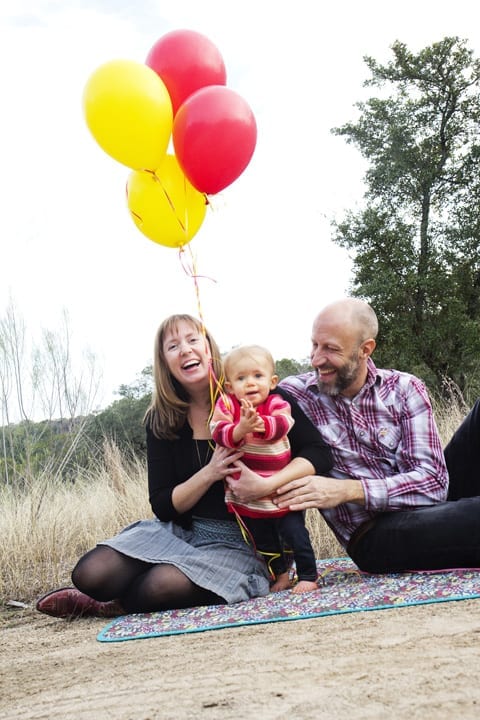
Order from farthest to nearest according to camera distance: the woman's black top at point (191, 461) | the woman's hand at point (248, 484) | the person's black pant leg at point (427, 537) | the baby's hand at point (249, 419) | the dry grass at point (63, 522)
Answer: the dry grass at point (63, 522) → the woman's black top at point (191, 461) → the person's black pant leg at point (427, 537) → the woman's hand at point (248, 484) → the baby's hand at point (249, 419)

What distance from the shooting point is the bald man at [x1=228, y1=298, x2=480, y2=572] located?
3.25m

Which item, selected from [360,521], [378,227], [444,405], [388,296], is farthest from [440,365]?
[360,521]

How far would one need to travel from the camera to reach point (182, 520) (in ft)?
11.5

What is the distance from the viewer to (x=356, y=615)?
2.66m

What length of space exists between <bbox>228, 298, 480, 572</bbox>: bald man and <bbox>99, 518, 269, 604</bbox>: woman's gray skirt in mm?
443

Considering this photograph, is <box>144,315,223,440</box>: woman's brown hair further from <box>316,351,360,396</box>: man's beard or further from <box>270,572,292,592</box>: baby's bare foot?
<box>270,572,292,592</box>: baby's bare foot

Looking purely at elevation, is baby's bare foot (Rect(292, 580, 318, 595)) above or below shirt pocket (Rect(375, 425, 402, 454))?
below

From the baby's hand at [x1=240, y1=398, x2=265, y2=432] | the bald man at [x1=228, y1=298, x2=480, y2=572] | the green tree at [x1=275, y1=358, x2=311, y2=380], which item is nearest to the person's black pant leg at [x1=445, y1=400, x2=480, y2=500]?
the bald man at [x1=228, y1=298, x2=480, y2=572]

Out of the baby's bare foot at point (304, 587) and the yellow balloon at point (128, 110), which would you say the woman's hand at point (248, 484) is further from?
the yellow balloon at point (128, 110)

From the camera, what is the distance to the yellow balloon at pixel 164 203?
137 inches

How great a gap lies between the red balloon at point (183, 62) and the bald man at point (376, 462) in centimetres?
130

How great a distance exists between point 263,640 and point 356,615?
420mm

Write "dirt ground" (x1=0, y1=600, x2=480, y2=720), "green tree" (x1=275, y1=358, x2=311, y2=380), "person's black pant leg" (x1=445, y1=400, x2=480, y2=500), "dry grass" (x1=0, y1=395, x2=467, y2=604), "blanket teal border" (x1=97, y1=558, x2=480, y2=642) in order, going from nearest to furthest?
"dirt ground" (x1=0, y1=600, x2=480, y2=720) < "blanket teal border" (x1=97, y1=558, x2=480, y2=642) < "person's black pant leg" (x1=445, y1=400, x2=480, y2=500) < "dry grass" (x1=0, y1=395, x2=467, y2=604) < "green tree" (x1=275, y1=358, x2=311, y2=380)

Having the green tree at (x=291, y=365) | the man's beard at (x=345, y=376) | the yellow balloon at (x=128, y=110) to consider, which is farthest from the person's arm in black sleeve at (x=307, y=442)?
the green tree at (x=291, y=365)
